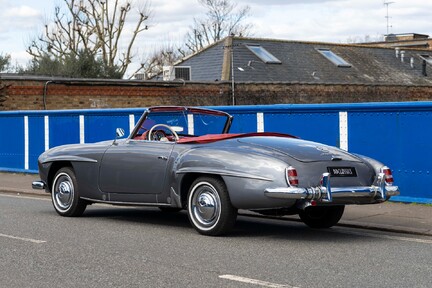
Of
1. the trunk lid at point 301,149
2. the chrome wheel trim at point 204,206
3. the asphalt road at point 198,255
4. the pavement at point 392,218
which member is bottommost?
the asphalt road at point 198,255

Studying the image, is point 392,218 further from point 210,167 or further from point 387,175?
point 210,167

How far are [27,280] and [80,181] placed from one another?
3.97 metres

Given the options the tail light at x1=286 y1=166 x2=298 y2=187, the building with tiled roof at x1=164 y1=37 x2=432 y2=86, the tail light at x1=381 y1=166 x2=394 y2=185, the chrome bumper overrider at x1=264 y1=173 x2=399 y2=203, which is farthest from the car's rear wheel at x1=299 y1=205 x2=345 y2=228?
the building with tiled roof at x1=164 y1=37 x2=432 y2=86

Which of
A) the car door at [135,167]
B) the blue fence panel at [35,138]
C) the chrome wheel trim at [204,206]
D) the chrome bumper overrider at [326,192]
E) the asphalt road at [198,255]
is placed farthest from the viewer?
the blue fence panel at [35,138]

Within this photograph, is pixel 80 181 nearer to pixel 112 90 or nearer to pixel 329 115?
pixel 329 115

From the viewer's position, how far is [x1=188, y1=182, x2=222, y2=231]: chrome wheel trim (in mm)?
8906

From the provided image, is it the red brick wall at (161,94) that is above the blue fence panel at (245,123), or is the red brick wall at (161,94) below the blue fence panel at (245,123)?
above

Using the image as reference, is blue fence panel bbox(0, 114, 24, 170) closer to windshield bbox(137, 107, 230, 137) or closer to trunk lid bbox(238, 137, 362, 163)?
windshield bbox(137, 107, 230, 137)

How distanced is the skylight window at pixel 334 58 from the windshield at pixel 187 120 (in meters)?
32.9

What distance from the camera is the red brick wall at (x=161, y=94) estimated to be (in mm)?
24594

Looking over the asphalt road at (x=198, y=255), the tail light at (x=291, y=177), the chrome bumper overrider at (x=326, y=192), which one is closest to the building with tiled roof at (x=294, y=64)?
the asphalt road at (x=198, y=255)

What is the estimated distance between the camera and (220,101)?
30484 millimetres

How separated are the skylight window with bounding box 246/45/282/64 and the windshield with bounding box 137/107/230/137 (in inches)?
1187

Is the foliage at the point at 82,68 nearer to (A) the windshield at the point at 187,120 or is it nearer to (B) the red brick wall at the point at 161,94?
(B) the red brick wall at the point at 161,94
